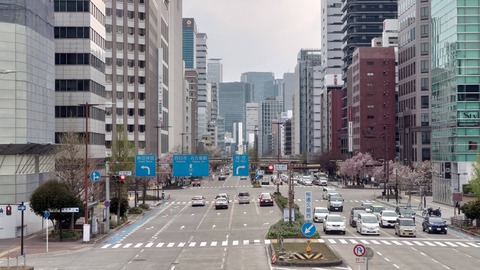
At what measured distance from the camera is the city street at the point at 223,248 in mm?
41844

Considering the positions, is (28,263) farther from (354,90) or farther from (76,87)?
(354,90)

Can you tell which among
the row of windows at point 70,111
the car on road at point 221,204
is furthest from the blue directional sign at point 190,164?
the row of windows at point 70,111

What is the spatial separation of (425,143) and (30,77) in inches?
3730

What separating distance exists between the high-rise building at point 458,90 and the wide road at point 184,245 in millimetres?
25678

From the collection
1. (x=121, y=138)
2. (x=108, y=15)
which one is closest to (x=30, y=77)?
(x=121, y=138)

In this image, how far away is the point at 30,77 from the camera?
61.0m

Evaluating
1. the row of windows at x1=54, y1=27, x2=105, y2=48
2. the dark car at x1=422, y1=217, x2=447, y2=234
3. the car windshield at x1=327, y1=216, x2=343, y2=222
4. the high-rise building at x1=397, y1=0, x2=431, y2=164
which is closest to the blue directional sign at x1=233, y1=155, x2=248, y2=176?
the car windshield at x1=327, y1=216, x2=343, y2=222

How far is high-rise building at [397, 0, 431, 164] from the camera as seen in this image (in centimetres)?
13450

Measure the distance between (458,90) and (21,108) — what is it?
56028 mm

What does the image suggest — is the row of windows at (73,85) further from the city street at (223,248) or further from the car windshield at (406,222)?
the car windshield at (406,222)

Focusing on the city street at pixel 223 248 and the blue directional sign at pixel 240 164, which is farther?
the blue directional sign at pixel 240 164

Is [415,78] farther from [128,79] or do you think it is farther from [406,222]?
[406,222]

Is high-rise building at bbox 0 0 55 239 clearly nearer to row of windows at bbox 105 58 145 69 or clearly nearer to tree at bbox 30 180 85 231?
tree at bbox 30 180 85 231

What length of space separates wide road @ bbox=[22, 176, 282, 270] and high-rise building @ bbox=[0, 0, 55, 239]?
29.0 ft
